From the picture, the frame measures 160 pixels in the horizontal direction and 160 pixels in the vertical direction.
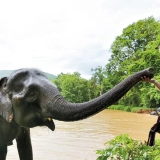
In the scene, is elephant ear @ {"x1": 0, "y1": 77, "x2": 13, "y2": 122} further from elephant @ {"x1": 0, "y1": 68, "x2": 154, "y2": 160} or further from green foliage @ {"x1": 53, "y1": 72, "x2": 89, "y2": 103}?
green foliage @ {"x1": 53, "y1": 72, "x2": 89, "y2": 103}

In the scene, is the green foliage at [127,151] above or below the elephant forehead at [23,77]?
below

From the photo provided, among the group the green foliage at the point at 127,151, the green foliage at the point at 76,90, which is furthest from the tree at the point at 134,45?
the green foliage at the point at 127,151

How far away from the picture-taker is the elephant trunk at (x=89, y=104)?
5.92 ft

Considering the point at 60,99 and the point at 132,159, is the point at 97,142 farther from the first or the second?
the point at 60,99

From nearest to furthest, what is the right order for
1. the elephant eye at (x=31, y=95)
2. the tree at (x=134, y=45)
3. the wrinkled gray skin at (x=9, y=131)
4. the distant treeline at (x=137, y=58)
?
1. the elephant eye at (x=31, y=95)
2. the wrinkled gray skin at (x=9, y=131)
3. the distant treeline at (x=137, y=58)
4. the tree at (x=134, y=45)

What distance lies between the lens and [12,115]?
7.25 feet

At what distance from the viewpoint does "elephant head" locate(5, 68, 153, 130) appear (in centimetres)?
186

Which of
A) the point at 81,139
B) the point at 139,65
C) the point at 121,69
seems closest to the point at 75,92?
the point at 121,69

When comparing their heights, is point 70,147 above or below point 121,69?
below

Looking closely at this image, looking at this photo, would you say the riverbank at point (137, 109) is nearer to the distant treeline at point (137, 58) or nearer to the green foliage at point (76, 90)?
the distant treeline at point (137, 58)

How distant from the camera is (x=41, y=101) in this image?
210 centimetres

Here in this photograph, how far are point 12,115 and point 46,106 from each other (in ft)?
1.01

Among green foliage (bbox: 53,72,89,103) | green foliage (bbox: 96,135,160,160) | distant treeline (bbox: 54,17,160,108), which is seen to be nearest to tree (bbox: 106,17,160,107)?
distant treeline (bbox: 54,17,160,108)

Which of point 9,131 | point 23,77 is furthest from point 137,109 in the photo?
point 23,77
